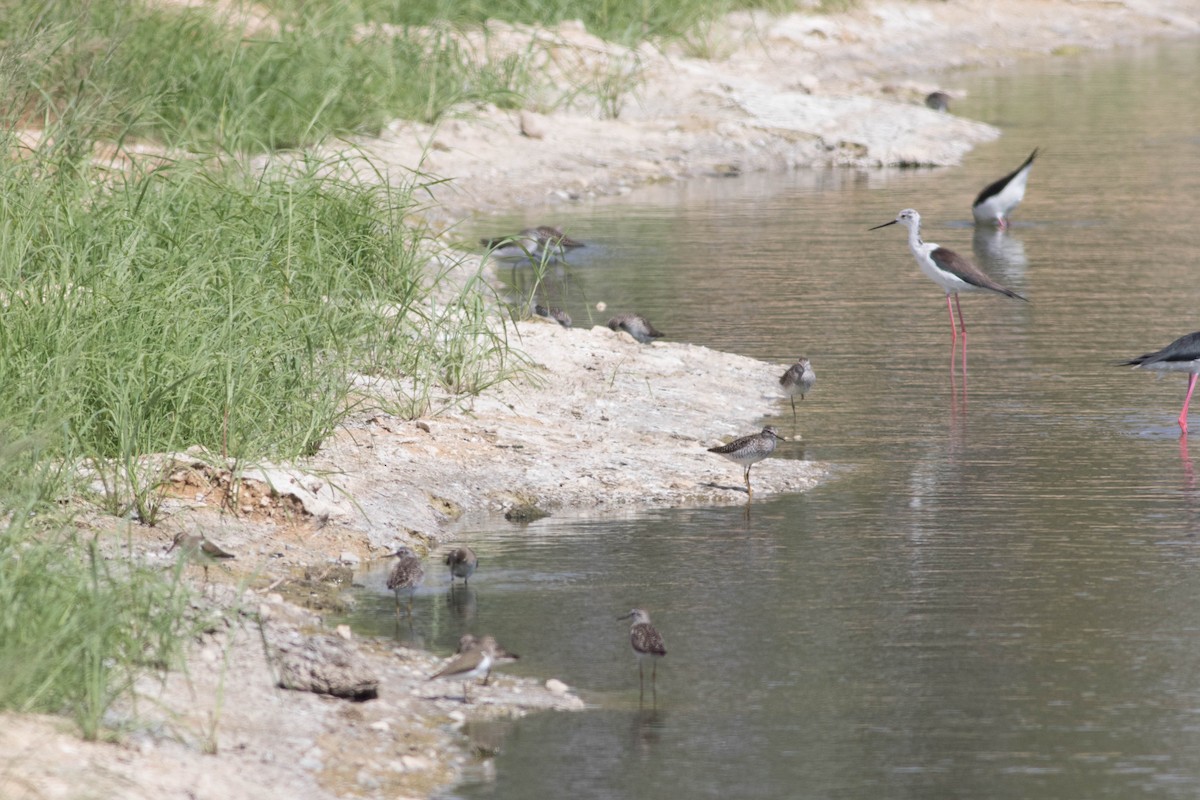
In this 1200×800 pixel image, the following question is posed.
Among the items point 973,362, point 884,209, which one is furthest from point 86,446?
point 884,209

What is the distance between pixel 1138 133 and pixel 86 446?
20915mm

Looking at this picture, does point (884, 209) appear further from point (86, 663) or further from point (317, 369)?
point (86, 663)

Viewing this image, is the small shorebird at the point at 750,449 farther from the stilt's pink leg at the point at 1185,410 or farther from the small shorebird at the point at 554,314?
the small shorebird at the point at 554,314

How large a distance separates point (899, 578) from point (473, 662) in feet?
8.18

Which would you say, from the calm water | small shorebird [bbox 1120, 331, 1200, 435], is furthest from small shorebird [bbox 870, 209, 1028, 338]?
small shorebird [bbox 1120, 331, 1200, 435]

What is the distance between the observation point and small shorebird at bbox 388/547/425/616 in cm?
837

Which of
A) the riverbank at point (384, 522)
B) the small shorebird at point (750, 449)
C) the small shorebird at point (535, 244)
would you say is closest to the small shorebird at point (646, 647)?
the riverbank at point (384, 522)

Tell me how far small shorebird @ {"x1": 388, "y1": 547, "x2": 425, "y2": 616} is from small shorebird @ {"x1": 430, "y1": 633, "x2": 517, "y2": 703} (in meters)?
1.13

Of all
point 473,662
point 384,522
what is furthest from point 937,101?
point 473,662

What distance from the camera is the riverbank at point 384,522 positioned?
20.4 ft

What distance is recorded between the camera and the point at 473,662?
706 cm

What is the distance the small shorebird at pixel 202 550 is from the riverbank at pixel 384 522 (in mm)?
102

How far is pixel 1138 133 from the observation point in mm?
26484

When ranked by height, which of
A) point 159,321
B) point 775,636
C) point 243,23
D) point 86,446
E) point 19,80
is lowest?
point 775,636
